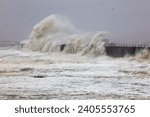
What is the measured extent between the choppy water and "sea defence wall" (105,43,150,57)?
716 mm

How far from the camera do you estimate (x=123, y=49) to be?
12.5 metres

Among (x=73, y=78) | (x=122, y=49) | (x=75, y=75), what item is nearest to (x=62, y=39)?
(x=122, y=49)

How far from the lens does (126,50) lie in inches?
483

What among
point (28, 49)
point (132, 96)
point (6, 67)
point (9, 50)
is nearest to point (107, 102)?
point (132, 96)

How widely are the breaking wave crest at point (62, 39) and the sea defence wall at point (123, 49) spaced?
211 mm

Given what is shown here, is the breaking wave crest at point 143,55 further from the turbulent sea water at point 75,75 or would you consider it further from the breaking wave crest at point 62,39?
the breaking wave crest at point 62,39

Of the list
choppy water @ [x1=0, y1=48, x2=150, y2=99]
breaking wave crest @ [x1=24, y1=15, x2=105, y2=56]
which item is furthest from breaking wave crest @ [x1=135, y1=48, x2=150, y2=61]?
breaking wave crest @ [x1=24, y1=15, x2=105, y2=56]

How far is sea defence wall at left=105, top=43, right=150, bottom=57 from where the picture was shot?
11.9 metres

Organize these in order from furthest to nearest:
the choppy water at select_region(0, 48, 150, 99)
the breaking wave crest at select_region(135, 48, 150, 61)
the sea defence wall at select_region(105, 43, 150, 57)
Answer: the sea defence wall at select_region(105, 43, 150, 57), the breaking wave crest at select_region(135, 48, 150, 61), the choppy water at select_region(0, 48, 150, 99)

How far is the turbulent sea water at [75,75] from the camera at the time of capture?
24.4ft

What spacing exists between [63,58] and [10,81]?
3.38 meters

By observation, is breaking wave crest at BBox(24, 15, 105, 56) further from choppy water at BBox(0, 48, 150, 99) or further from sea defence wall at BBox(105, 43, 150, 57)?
choppy water at BBox(0, 48, 150, 99)

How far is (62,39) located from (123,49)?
3.35 meters

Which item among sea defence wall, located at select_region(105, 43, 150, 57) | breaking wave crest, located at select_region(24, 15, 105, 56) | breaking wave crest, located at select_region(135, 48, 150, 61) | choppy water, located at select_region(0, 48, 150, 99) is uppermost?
breaking wave crest, located at select_region(24, 15, 105, 56)
